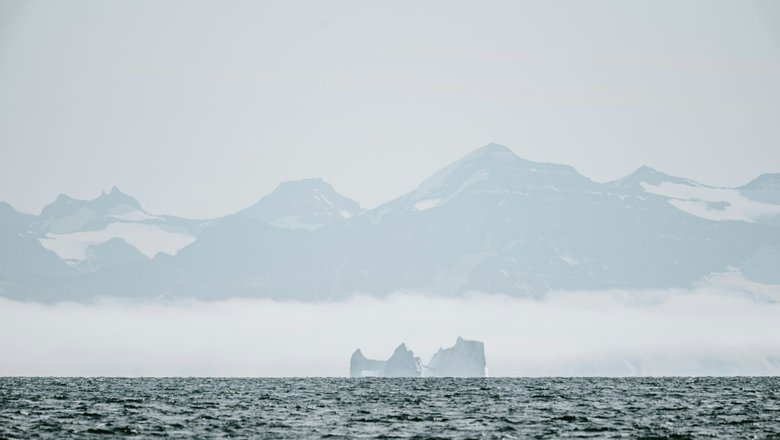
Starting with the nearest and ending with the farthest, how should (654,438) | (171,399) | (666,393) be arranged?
(654,438) → (171,399) → (666,393)

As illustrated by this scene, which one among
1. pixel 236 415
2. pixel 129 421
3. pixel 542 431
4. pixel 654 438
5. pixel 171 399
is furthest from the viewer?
pixel 171 399

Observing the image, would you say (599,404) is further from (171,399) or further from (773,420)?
(171,399)

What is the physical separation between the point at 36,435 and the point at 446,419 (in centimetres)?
2868

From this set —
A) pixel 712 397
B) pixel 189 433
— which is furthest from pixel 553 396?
pixel 189 433

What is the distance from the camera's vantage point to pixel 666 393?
137 meters

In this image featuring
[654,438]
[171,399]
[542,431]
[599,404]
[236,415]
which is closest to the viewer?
[654,438]

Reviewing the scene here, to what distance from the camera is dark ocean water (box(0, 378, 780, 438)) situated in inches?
3078

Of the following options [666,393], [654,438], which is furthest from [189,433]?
[666,393]

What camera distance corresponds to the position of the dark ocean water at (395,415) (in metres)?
78.2

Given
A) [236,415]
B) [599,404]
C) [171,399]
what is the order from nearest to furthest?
[236,415] < [599,404] < [171,399]

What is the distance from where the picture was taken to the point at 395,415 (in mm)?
94875

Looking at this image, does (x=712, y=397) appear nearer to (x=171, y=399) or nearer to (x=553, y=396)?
(x=553, y=396)

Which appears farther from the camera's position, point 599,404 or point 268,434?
point 599,404

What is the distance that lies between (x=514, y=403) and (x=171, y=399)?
103ft
